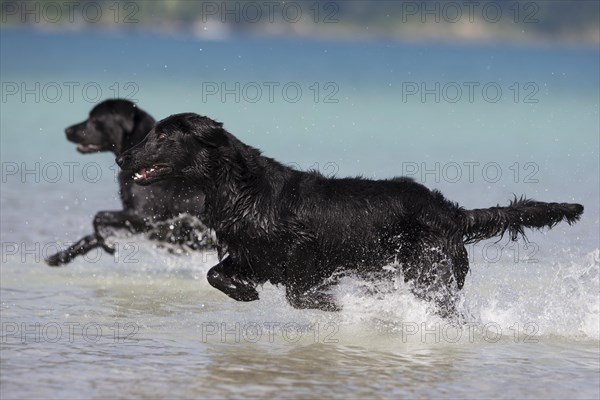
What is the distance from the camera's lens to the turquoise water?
19.4ft

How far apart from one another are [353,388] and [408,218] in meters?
1.63

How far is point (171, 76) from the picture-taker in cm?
3691

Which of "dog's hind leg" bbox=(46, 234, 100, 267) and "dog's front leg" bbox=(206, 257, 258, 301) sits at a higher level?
"dog's hind leg" bbox=(46, 234, 100, 267)

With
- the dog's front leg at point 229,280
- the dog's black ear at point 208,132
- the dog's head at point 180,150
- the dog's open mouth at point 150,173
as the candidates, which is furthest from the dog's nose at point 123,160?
the dog's front leg at point 229,280

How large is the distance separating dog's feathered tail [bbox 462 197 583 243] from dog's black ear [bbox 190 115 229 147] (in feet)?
5.58

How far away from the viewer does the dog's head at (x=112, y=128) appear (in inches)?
389

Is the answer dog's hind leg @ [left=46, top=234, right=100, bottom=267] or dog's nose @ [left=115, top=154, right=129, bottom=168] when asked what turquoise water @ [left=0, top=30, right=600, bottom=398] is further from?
dog's nose @ [left=115, top=154, right=129, bottom=168]

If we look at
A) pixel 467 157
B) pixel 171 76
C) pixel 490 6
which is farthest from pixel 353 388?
pixel 490 6

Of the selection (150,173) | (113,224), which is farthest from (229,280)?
(113,224)

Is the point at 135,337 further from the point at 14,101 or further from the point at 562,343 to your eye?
the point at 14,101

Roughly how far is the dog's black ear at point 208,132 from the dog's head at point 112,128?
117 inches

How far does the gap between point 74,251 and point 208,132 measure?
10.1ft

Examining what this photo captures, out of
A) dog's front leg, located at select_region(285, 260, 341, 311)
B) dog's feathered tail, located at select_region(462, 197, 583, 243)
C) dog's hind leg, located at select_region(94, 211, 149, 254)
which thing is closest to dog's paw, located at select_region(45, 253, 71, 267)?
dog's hind leg, located at select_region(94, 211, 149, 254)

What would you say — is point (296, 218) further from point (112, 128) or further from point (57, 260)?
point (112, 128)
